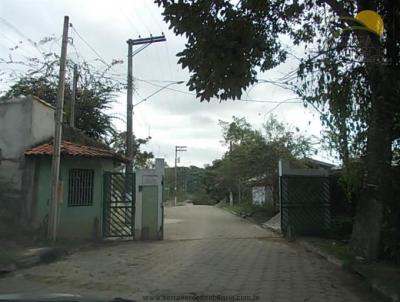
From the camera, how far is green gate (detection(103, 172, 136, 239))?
19.8 m

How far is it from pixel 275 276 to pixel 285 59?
515cm

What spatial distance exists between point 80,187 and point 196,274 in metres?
8.83

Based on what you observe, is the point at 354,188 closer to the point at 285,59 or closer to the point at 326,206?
the point at 285,59

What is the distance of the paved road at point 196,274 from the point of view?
31.8 feet

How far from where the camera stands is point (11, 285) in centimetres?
1042

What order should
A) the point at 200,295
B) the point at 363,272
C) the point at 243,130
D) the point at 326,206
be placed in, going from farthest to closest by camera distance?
the point at 243,130, the point at 326,206, the point at 363,272, the point at 200,295

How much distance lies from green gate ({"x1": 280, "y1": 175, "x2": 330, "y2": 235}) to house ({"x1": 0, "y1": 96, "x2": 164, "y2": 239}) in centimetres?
448

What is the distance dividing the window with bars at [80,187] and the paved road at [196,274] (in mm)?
2334

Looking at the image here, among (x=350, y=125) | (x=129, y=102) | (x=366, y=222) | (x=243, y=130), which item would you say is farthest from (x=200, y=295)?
(x=243, y=130)

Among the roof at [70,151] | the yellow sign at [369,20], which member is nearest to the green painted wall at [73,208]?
the roof at [70,151]

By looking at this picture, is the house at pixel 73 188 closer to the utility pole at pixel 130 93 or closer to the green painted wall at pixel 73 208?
the green painted wall at pixel 73 208

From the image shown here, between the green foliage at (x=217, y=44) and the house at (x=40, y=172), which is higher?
the green foliage at (x=217, y=44)

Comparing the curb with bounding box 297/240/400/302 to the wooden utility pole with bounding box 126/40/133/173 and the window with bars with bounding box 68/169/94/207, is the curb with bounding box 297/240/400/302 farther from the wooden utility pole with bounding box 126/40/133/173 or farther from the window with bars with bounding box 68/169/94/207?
the wooden utility pole with bounding box 126/40/133/173

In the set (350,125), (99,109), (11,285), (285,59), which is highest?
(99,109)
